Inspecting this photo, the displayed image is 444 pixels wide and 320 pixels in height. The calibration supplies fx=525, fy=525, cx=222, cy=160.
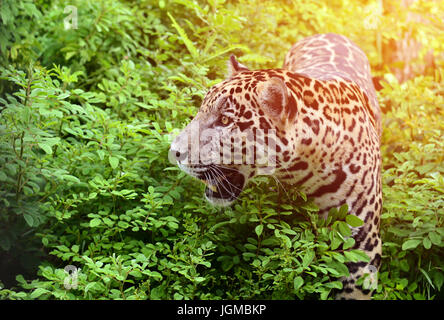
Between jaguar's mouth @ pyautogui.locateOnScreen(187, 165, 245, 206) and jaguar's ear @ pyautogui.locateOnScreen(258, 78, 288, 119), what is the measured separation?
19.7 inches

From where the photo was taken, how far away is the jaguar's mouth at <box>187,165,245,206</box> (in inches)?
141

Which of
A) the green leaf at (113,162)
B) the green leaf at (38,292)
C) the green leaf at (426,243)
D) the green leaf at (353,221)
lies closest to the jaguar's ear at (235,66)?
the green leaf at (113,162)

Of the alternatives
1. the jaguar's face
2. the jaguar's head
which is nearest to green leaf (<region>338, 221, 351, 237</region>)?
the jaguar's head

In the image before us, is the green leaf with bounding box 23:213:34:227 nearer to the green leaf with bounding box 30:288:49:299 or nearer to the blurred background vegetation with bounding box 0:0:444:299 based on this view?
the blurred background vegetation with bounding box 0:0:444:299

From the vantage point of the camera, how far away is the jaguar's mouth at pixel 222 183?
3580 mm

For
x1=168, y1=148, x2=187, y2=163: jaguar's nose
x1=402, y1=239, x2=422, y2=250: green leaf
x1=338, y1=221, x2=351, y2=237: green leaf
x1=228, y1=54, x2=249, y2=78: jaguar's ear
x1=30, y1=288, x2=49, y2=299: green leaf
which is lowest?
x1=402, y1=239, x2=422, y2=250: green leaf

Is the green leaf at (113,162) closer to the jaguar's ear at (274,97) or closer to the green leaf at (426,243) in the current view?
the jaguar's ear at (274,97)

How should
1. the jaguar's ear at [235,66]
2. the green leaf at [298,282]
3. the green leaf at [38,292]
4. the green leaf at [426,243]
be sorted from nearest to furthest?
the green leaf at [38,292], the green leaf at [298,282], the green leaf at [426,243], the jaguar's ear at [235,66]

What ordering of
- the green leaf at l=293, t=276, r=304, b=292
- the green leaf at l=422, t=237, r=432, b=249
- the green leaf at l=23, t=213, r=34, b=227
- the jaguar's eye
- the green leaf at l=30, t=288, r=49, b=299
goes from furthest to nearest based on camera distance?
1. the green leaf at l=422, t=237, r=432, b=249
2. the jaguar's eye
3. the green leaf at l=23, t=213, r=34, b=227
4. the green leaf at l=293, t=276, r=304, b=292
5. the green leaf at l=30, t=288, r=49, b=299

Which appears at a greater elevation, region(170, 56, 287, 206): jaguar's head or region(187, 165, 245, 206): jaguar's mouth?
region(170, 56, 287, 206): jaguar's head

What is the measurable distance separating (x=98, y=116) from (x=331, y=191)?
1.93 meters

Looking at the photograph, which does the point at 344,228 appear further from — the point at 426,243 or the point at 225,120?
the point at 225,120

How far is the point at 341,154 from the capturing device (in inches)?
145

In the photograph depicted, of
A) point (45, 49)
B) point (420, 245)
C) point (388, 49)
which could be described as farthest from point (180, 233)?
point (388, 49)
